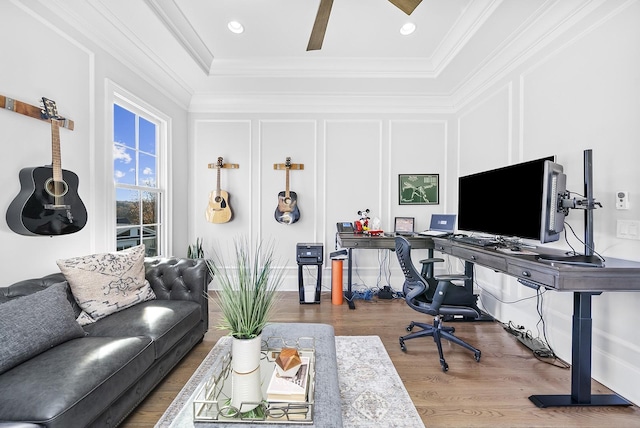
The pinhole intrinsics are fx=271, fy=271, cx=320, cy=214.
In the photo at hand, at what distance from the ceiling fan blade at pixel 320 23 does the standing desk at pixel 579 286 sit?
2.03 meters

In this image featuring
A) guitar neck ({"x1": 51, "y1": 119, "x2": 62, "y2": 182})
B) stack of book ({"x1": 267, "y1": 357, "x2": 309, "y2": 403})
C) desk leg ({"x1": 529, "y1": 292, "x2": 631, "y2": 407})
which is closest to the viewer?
stack of book ({"x1": 267, "y1": 357, "x2": 309, "y2": 403})

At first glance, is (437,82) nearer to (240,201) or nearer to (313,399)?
(240,201)

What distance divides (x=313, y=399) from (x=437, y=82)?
354 cm

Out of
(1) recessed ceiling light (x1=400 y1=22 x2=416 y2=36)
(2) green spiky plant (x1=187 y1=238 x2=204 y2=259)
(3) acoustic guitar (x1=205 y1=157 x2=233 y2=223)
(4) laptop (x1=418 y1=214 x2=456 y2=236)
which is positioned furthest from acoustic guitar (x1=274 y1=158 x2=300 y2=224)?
(1) recessed ceiling light (x1=400 y1=22 x2=416 y2=36)

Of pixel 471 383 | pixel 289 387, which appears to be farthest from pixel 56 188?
pixel 471 383

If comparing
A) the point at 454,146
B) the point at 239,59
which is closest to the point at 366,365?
the point at 454,146

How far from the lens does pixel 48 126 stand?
188 centimetres

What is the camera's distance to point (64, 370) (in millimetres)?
1188

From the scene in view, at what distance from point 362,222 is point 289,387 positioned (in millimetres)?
2647

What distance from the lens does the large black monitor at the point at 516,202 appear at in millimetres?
1698

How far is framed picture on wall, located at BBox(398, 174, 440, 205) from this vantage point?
148 inches

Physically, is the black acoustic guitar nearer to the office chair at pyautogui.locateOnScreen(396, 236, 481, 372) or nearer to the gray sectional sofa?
the gray sectional sofa

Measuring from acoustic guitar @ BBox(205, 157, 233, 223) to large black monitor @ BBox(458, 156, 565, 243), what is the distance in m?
2.88

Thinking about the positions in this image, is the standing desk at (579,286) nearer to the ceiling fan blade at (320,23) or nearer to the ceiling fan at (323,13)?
the ceiling fan at (323,13)
